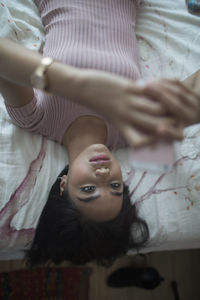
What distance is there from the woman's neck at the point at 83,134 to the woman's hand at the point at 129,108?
0.40 metres

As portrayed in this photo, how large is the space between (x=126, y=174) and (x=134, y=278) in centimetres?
74

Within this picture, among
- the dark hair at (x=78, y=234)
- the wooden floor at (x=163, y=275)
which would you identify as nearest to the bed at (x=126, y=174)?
the dark hair at (x=78, y=234)

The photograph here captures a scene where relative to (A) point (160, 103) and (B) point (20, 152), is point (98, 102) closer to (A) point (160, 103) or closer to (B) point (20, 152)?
(A) point (160, 103)

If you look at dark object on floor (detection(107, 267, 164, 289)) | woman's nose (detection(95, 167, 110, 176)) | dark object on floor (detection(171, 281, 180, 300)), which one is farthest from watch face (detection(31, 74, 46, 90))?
dark object on floor (detection(171, 281, 180, 300))

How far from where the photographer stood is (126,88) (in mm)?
470

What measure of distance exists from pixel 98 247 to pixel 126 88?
639mm

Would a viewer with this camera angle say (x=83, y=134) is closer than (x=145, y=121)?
No

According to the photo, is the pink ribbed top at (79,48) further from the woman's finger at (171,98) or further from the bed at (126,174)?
the woman's finger at (171,98)

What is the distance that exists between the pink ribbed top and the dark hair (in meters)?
0.22

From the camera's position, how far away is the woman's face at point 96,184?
80cm

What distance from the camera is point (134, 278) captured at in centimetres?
141

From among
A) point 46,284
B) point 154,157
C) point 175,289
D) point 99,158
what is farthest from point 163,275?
point 154,157

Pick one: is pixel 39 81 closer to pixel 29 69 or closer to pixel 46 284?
pixel 29 69

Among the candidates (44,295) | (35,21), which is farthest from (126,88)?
(44,295)
